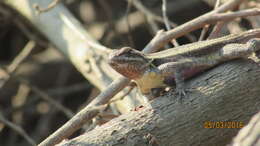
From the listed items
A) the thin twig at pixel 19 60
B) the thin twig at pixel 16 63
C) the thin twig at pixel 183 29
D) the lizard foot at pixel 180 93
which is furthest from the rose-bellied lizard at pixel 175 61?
the thin twig at pixel 19 60

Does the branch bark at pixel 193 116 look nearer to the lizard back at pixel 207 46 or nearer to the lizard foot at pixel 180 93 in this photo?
the lizard foot at pixel 180 93

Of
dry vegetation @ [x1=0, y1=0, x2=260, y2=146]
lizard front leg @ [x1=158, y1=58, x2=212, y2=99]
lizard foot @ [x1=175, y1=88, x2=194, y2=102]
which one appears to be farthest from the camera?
lizard front leg @ [x1=158, y1=58, x2=212, y2=99]

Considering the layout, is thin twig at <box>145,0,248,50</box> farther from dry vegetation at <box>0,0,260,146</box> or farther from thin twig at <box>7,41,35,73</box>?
thin twig at <box>7,41,35,73</box>

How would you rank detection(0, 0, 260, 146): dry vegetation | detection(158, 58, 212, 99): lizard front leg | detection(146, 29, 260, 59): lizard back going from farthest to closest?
detection(146, 29, 260, 59): lizard back
detection(158, 58, 212, 99): lizard front leg
detection(0, 0, 260, 146): dry vegetation

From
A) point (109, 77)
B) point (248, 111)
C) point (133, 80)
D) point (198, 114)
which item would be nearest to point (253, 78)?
point (248, 111)

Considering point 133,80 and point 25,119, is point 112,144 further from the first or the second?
point 25,119
